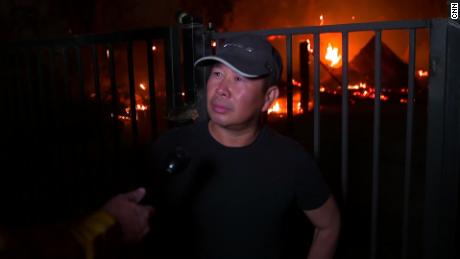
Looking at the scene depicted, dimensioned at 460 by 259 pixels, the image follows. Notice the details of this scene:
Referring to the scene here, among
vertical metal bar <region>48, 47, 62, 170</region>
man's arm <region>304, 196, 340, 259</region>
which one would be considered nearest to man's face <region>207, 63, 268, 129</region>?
man's arm <region>304, 196, 340, 259</region>

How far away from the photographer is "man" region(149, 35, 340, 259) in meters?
2.40

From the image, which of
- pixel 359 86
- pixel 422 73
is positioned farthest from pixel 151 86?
pixel 422 73

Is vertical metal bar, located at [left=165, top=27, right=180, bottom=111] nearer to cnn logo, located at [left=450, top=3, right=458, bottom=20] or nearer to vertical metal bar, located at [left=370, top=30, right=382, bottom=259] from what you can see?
vertical metal bar, located at [left=370, top=30, right=382, bottom=259]

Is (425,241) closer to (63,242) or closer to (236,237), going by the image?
(236,237)

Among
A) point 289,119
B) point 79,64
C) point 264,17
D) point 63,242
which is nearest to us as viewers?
point 63,242

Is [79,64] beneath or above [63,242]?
above

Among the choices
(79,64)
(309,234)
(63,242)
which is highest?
(79,64)

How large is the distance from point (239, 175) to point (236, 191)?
3.5 inches

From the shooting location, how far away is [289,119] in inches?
131

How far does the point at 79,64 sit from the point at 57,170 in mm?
1327

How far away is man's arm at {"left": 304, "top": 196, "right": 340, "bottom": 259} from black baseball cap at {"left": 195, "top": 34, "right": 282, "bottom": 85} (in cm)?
78

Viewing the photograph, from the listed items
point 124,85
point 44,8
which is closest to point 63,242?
point 44,8

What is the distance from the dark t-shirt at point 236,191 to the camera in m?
2.42

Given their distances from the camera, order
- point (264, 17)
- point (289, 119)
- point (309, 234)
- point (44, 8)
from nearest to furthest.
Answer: point (289, 119) < point (309, 234) < point (44, 8) < point (264, 17)
